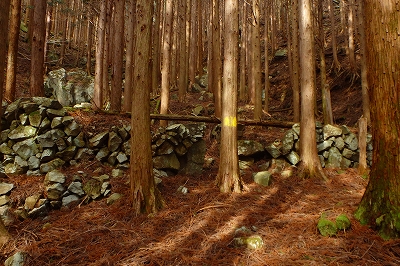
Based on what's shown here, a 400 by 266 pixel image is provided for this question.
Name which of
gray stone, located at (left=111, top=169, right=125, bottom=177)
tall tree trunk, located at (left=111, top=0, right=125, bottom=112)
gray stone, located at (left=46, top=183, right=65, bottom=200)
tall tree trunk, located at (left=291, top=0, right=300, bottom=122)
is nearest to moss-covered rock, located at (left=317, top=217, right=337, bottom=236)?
gray stone, located at (left=111, top=169, right=125, bottom=177)

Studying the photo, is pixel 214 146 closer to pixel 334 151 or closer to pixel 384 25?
pixel 334 151

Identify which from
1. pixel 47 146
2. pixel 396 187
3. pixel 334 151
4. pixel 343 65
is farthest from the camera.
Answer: pixel 343 65

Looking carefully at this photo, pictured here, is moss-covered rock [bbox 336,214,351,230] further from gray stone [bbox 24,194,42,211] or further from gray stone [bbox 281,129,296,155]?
gray stone [bbox 24,194,42,211]

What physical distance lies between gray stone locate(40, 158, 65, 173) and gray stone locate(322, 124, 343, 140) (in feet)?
23.1

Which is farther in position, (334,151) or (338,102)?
(338,102)

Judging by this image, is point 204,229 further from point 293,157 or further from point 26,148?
point 26,148

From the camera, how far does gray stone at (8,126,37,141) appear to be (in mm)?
5547

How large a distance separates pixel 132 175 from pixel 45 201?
1.68 metres

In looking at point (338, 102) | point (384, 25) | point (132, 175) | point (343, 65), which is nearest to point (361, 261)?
point (384, 25)


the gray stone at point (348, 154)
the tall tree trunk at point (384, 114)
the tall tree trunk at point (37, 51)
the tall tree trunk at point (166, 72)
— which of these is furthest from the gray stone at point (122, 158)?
the gray stone at point (348, 154)

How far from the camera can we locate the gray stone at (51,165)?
5.34 metres

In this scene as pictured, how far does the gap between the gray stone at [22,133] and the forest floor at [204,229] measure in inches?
39.7

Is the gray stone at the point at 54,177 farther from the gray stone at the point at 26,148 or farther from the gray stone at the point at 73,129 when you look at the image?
the gray stone at the point at 73,129

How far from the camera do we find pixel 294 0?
10102 millimetres
